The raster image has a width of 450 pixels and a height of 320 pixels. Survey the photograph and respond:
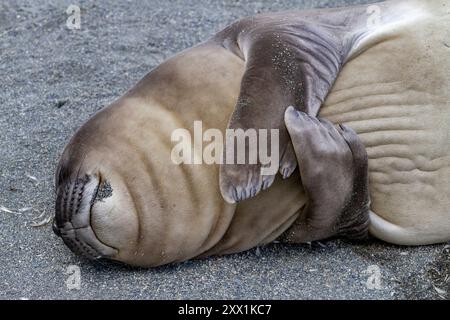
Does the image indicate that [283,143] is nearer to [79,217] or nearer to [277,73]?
[277,73]

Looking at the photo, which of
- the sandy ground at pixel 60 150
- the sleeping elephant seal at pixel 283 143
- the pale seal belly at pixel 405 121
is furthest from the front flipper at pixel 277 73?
the sandy ground at pixel 60 150

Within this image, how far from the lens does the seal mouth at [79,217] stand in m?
3.00

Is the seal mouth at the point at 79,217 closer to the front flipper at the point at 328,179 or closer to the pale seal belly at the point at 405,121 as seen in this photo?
the front flipper at the point at 328,179

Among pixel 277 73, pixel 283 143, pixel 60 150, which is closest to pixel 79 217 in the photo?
pixel 283 143

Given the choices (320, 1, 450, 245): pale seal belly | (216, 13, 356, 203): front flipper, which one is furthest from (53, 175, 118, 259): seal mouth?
(320, 1, 450, 245): pale seal belly

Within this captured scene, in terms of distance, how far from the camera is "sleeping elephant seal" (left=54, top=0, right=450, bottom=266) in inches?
120

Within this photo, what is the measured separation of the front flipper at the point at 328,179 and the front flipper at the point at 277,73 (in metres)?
0.06

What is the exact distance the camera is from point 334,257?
A: 3.31 m

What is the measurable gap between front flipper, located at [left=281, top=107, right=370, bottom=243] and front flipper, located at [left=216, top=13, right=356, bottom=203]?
6cm

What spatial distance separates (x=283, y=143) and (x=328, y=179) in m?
0.21

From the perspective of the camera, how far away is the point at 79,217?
9.87 feet

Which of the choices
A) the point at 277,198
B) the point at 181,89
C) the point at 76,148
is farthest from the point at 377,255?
the point at 76,148
